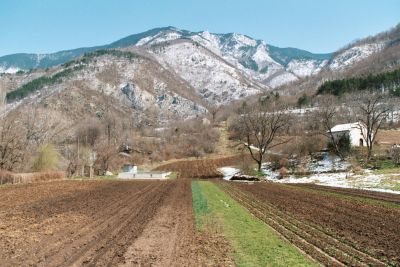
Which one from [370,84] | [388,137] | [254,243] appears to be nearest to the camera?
[254,243]

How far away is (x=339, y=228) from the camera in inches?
709

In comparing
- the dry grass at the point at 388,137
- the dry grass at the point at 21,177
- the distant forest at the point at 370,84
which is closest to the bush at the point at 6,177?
the dry grass at the point at 21,177

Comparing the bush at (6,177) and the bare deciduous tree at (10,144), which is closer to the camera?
the bush at (6,177)

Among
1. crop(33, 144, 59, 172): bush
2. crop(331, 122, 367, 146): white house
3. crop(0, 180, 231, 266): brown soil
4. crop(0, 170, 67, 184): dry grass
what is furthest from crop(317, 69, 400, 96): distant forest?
crop(0, 180, 231, 266): brown soil

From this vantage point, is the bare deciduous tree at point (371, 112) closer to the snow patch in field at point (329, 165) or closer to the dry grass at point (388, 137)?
the snow patch in field at point (329, 165)

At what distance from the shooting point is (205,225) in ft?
64.0

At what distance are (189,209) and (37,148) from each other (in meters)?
72.1

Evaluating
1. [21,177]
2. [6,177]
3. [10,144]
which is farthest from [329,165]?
[10,144]

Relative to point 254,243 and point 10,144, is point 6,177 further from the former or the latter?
point 254,243

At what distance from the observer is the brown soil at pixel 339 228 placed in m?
13.0

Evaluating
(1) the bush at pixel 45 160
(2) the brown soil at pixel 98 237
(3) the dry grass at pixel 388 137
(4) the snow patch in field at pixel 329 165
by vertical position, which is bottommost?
(2) the brown soil at pixel 98 237

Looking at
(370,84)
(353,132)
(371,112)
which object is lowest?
(353,132)

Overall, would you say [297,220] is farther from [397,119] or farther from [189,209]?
[397,119]

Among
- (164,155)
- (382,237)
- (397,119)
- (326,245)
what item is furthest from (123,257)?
(397,119)
